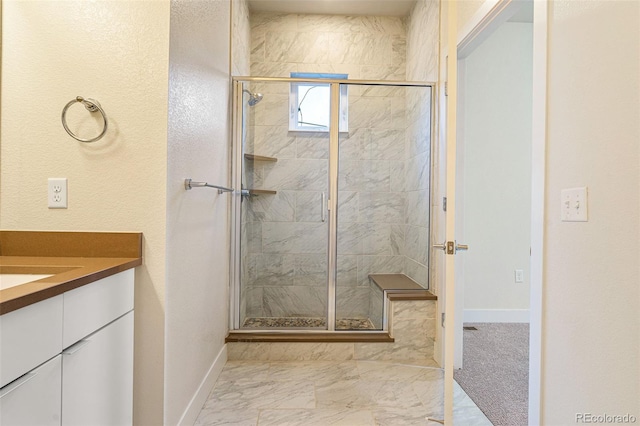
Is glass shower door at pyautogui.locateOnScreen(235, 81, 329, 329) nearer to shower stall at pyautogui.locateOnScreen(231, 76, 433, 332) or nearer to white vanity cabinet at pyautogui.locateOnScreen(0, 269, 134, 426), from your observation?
shower stall at pyautogui.locateOnScreen(231, 76, 433, 332)

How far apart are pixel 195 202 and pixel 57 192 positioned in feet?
1.78

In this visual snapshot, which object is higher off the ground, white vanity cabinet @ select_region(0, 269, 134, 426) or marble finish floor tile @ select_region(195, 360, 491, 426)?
white vanity cabinet @ select_region(0, 269, 134, 426)

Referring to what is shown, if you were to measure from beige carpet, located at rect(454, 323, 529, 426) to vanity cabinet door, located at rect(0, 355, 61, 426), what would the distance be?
71.9 inches

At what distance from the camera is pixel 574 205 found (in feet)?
3.87

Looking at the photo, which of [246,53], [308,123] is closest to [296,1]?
[246,53]

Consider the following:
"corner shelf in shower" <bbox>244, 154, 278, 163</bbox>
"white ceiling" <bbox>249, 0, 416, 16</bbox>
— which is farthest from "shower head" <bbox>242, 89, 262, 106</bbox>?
"white ceiling" <bbox>249, 0, 416, 16</bbox>

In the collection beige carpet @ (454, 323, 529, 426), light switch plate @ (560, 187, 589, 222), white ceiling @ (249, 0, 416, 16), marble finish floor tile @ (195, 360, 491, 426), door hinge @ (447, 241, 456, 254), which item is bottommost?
marble finish floor tile @ (195, 360, 491, 426)

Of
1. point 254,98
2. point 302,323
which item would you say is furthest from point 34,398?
point 254,98

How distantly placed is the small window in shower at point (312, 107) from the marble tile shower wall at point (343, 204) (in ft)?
0.21

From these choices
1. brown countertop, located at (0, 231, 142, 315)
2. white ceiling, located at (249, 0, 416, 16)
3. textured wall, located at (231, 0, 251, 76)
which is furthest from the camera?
white ceiling, located at (249, 0, 416, 16)

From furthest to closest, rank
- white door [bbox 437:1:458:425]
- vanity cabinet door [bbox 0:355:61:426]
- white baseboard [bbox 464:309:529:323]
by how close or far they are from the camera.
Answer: white baseboard [bbox 464:309:529:323], white door [bbox 437:1:458:425], vanity cabinet door [bbox 0:355:61:426]

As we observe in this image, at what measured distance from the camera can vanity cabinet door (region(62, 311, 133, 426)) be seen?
948 mm

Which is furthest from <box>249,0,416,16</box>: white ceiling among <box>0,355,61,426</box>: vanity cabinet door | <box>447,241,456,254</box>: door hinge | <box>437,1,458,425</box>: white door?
<box>0,355,61,426</box>: vanity cabinet door

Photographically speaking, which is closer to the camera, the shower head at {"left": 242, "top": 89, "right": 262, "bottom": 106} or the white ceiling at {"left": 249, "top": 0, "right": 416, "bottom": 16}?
the shower head at {"left": 242, "top": 89, "right": 262, "bottom": 106}
